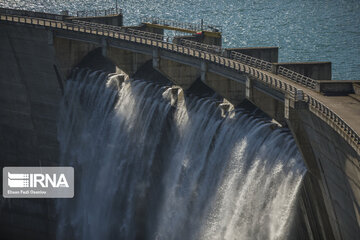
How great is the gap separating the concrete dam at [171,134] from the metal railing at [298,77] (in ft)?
0.54

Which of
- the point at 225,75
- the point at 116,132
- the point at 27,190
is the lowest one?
the point at 27,190

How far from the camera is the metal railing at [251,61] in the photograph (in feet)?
196

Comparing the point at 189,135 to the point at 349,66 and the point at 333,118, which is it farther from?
the point at 349,66

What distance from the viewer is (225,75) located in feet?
201

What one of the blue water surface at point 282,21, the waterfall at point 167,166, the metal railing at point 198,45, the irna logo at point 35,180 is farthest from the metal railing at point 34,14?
the blue water surface at point 282,21

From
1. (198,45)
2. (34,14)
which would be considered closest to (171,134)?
(198,45)

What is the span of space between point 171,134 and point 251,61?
9.12 m

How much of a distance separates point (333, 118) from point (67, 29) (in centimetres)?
4124

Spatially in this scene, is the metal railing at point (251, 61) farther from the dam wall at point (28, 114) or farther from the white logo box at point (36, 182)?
the white logo box at point (36, 182)

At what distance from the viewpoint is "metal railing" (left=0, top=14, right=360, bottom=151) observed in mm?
42781

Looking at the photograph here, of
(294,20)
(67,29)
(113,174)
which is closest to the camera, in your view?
(113,174)

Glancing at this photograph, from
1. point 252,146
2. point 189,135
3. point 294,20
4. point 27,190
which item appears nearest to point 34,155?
point 27,190

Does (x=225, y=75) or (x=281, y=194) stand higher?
(x=225, y=75)

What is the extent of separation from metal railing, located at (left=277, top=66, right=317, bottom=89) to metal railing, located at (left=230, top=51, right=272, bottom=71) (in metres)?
2.03
